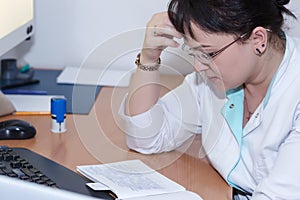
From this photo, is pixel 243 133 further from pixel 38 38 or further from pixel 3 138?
pixel 38 38

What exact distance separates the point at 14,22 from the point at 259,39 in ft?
2.46

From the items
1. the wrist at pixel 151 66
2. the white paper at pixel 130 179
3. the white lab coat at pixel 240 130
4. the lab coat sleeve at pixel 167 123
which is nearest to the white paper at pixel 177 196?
the white paper at pixel 130 179

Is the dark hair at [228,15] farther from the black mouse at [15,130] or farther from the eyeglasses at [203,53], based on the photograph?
the black mouse at [15,130]

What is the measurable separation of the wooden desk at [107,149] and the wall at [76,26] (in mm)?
433

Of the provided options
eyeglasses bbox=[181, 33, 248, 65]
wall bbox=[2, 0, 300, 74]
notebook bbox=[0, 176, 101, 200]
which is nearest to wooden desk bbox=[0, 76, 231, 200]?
eyeglasses bbox=[181, 33, 248, 65]

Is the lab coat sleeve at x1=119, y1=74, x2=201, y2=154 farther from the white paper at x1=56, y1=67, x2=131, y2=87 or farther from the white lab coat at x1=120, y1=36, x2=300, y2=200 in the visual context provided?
the white paper at x1=56, y1=67, x2=131, y2=87

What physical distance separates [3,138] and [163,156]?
1.26 feet

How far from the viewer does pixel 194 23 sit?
1.13 m

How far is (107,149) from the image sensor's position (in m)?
1.28

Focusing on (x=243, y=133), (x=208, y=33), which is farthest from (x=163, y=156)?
(x=208, y=33)

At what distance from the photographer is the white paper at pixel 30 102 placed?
61.0 inches

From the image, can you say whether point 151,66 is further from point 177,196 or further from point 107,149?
point 177,196

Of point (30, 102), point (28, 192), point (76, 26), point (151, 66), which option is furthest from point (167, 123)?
point (28, 192)

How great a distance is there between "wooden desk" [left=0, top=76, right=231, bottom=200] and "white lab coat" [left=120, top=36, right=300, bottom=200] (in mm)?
33
